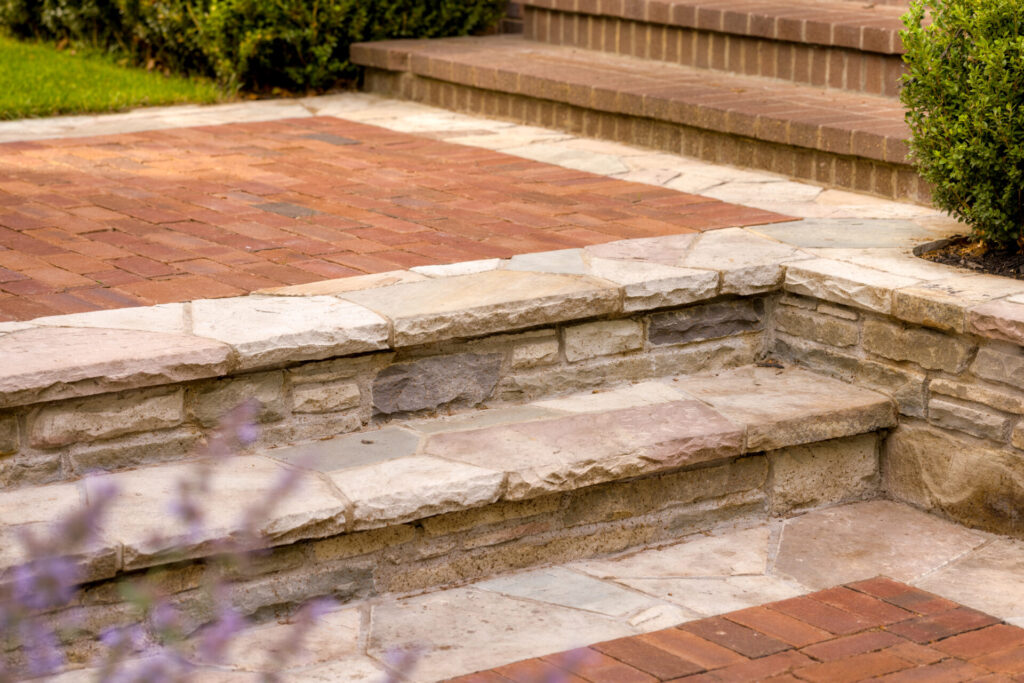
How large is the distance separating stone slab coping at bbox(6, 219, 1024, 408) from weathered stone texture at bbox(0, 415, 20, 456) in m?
0.07

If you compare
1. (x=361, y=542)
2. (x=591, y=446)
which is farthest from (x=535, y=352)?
(x=361, y=542)

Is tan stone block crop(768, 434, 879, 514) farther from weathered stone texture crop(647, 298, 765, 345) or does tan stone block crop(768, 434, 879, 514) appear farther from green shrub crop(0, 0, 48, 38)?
green shrub crop(0, 0, 48, 38)

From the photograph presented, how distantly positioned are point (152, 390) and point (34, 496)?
0.37 meters

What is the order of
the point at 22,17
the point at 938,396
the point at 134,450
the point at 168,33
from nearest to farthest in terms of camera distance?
the point at 134,450
the point at 938,396
the point at 168,33
the point at 22,17

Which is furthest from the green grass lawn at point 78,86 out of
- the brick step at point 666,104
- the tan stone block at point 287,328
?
the tan stone block at point 287,328

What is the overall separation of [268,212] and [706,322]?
66.2 inches

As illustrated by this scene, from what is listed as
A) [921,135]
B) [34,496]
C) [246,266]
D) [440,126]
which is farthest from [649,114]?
[34,496]

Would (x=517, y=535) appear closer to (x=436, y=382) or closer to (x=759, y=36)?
(x=436, y=382)

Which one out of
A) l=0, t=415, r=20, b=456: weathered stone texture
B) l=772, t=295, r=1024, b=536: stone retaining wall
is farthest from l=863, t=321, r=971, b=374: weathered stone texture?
l=0, t=415, r=20, b=456: weathered stone texture

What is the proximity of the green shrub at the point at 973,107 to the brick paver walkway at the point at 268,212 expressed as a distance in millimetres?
793

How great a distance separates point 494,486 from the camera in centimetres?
323

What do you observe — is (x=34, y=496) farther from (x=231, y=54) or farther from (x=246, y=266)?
(x=231, y=54)

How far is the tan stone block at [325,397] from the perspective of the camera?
3.42 meters

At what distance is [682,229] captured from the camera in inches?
176
